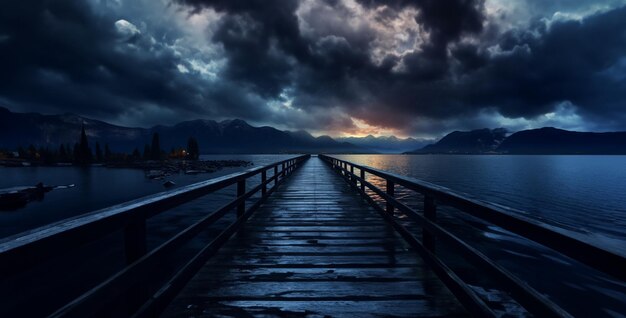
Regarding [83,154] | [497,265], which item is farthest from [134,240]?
[83,154]

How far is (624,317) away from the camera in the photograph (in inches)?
270

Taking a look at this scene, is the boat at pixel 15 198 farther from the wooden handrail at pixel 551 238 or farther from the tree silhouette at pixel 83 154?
the tree silhouette at pixel 83 154

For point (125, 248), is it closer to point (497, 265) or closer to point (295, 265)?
point (295, 265)

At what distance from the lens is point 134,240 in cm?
255

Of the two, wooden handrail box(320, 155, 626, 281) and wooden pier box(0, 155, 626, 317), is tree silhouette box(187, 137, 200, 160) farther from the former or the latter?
wooden handrail box(320, 155, 626, 281)

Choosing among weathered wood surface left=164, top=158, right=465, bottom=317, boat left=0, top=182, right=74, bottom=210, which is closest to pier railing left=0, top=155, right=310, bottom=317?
weathered wood surface left=164, top=158, right=465, bottom=317

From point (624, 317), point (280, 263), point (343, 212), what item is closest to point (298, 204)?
point (343, 212)

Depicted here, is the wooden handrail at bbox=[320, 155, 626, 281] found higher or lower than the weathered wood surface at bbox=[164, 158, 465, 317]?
higher

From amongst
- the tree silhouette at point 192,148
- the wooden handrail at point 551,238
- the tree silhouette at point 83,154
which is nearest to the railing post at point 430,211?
the wooden handrail at point 551,238

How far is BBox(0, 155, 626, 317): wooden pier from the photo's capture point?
1.80 metres

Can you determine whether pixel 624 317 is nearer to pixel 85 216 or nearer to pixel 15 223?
pixel 85 216

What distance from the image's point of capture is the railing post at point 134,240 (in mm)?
2475

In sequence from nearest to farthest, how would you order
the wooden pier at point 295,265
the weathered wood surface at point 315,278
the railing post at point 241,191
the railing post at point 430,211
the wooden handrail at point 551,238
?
the wooden handrail at point 551,238 < the wooden pier at point 295,265 < the weathered wood surface at point 315,278 < the railing post at point 430,211 < the railing post at point 241,191

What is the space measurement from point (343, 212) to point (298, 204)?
1763mm
